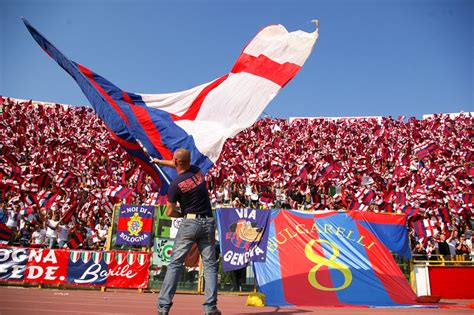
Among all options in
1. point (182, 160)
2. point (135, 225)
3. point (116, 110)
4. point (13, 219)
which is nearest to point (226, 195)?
point (135, 225)

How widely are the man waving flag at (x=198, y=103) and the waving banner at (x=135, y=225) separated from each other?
3.39 metres

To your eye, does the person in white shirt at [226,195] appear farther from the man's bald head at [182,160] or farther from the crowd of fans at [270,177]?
the man's bald head at [182,160]

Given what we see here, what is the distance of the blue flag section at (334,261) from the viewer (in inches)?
335

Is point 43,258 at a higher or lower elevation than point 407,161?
lower

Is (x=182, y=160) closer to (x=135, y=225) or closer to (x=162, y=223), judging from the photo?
(x=162, y=223)

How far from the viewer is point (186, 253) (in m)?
4.90

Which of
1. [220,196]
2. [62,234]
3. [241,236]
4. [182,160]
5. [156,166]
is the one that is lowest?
[241,236]

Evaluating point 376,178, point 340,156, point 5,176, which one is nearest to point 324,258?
point 376,178

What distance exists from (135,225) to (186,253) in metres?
5.83

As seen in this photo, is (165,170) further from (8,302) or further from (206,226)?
(8,302)

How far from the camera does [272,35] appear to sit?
953 centimetres

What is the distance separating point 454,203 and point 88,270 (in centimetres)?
1354

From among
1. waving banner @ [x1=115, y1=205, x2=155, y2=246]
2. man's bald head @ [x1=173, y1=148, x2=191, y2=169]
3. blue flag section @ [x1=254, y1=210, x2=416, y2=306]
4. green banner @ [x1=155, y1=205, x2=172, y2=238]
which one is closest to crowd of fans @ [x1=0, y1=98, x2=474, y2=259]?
blue flag section @ [x1=254, y1=210, x2=416, y2=306]

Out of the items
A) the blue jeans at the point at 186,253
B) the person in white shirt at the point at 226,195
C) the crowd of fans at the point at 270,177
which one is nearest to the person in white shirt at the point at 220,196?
the crowd of fans at the point at 270,177
